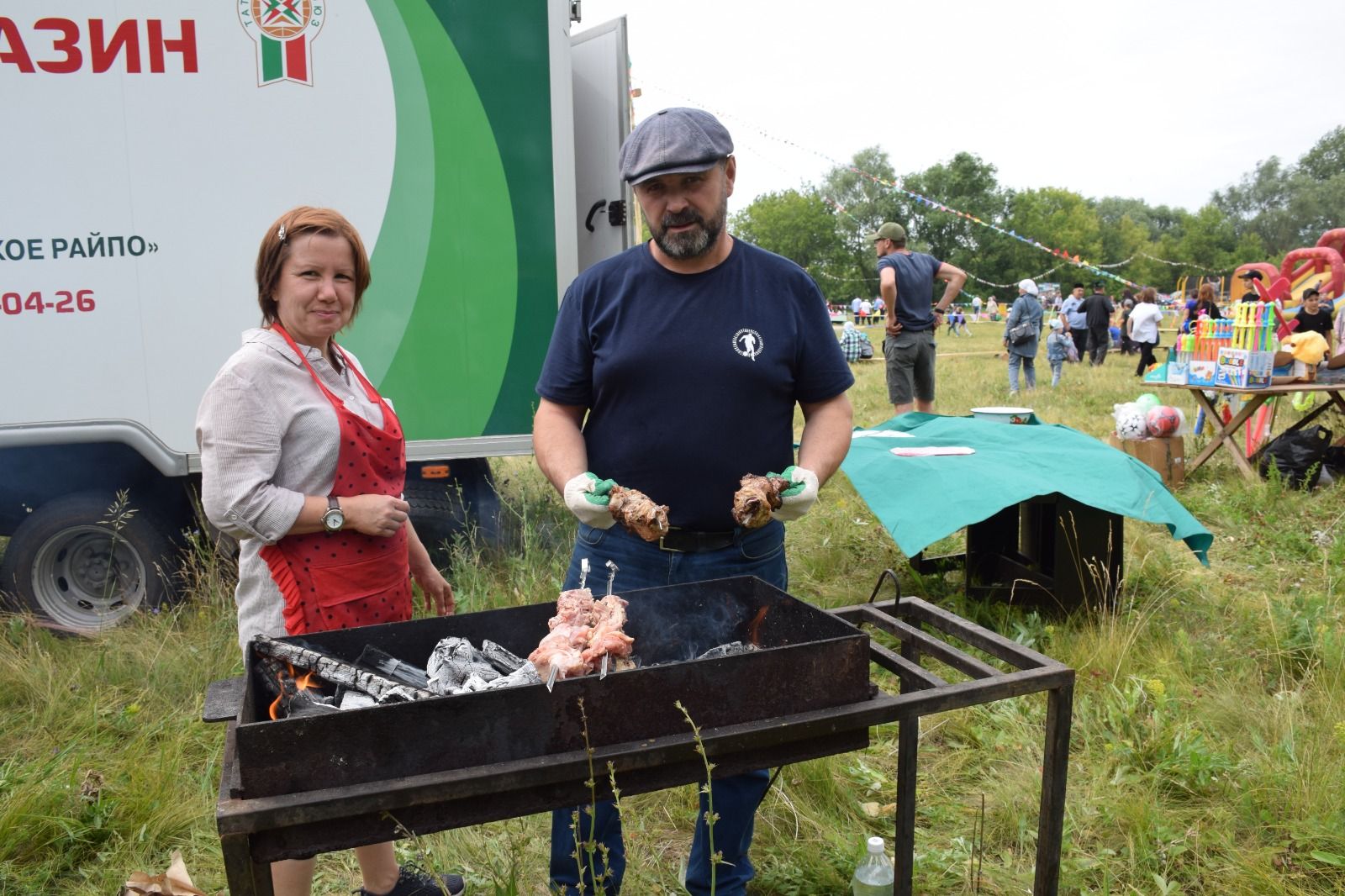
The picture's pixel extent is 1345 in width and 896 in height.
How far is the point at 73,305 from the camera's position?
4145mm

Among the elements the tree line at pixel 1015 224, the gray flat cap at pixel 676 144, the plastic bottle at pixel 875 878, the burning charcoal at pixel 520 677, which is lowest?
the plastic bottle at pixel 875 878

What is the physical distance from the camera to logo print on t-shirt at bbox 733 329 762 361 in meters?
2.42

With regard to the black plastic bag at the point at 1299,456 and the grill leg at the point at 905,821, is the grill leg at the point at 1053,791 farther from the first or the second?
the black plastic bag at the point at 1299,456

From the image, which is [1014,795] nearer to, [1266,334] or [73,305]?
[73,305]

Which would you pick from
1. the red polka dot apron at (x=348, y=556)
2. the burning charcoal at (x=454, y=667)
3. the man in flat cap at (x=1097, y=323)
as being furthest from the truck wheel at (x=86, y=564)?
the man in flat cap at (x=1097, y=323)

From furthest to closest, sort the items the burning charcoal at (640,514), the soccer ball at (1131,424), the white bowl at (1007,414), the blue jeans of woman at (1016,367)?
1. the blue jeans of woman at (1016,367)
2. the soccer ball at (1131,424)
3. the white bowl at (1007,414)
4. the burning charcoal at (640,514)

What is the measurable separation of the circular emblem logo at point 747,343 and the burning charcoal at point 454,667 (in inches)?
39.6

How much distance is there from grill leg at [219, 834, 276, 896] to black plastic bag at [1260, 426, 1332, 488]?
787cm

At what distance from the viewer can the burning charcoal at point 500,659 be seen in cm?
208

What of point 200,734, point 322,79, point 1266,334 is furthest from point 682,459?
point 1266,334

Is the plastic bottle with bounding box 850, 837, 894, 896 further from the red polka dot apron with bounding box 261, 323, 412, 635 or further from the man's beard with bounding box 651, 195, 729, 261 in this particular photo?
the man's beard with bounding box 651, 195, 729, 261

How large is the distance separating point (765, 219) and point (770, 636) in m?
71.5

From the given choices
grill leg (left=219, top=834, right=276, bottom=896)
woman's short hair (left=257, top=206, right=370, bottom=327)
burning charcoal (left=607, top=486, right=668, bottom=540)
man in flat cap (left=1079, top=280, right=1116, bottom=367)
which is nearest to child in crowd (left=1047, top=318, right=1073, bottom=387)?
man in flat cap (left=1079, top=280, right=1116, bottom=367)

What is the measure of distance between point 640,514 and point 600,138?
3413mm
